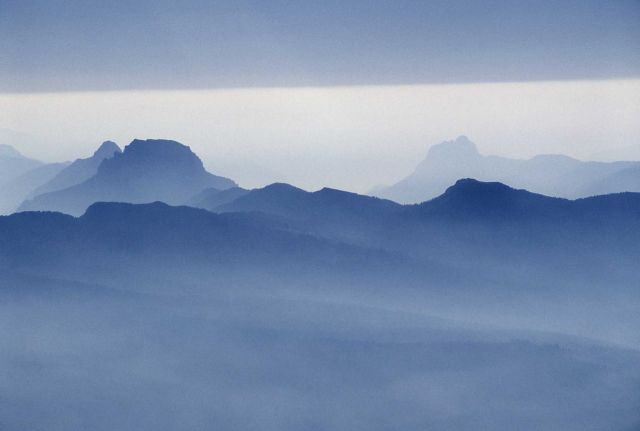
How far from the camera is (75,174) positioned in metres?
40.3

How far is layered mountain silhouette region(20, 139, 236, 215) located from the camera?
115ft

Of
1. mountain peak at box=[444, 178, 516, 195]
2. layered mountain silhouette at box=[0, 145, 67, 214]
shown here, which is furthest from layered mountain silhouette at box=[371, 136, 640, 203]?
layered mountain silhouette at box=[0, 145, 67, 214]

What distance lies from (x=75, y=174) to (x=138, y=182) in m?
4.05

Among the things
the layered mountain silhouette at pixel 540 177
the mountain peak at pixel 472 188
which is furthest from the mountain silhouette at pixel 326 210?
the mountain peak at pixel 472 188

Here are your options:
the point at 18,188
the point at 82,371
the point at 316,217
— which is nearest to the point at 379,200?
the point at 316,217

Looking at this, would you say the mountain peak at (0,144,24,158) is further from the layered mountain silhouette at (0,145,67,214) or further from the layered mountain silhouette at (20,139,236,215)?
the layered mountain silhouette at (20,139,236,215)

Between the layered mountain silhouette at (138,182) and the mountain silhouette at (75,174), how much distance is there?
1.25 feet

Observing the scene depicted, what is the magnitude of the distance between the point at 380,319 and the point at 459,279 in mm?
6103

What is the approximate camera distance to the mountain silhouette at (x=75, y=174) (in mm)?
34400

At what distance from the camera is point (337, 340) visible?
2588 cm

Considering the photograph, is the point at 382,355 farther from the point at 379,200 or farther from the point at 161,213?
the point at 161,213

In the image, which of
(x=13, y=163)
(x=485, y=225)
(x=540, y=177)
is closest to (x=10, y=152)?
(x=13, y=163)

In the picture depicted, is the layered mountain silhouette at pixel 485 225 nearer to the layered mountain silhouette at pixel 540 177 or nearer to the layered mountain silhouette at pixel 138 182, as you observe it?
the layered mountain silhouette at pixel 540 177

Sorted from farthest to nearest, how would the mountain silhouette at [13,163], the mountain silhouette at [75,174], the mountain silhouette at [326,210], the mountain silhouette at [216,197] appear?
the mountain silhouette at [75,174], the mountain silhouette at [216,197], the mountain silhouette at [326,210], the mountain silhouette at [13,163]
